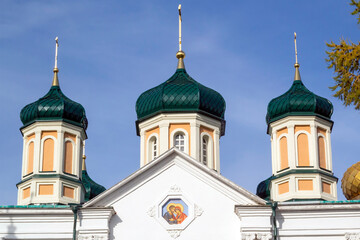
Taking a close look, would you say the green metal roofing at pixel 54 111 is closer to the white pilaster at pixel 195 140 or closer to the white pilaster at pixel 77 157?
the white pilaster at pixel 77 157

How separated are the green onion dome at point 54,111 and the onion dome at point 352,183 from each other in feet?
26.6

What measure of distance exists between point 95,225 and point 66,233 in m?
0.82

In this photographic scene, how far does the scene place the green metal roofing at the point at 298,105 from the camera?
25547 mm

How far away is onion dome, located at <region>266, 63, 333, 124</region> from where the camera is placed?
25547mm

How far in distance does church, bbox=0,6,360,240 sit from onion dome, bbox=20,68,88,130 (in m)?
0.03

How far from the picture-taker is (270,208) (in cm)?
2158

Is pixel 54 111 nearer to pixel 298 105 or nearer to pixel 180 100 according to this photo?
pixel 180 100

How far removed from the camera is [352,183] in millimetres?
25312

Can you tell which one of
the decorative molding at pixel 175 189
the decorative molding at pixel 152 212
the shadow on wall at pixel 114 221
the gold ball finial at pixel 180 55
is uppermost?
the gold ball finial at pixel 180 55

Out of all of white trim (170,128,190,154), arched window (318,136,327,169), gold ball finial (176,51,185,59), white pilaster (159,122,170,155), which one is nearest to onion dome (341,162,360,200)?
arched window (318,136,327,169)

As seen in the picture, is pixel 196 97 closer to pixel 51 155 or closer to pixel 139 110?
pixel 139 110

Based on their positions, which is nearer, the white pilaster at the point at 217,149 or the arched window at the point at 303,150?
the arched window at the point at 303,150

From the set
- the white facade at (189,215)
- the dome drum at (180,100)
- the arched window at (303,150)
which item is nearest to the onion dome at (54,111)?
the dome drum at (180,100)

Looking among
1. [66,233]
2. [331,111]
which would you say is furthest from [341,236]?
[66,233]
